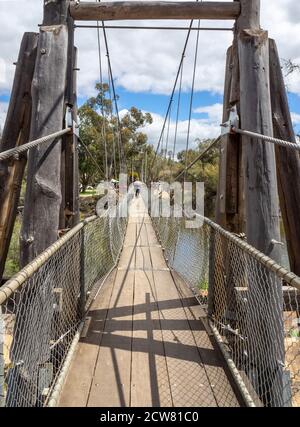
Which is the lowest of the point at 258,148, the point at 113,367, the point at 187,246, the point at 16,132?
the point at 113,367

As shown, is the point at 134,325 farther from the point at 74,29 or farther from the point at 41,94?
the point at 74,29

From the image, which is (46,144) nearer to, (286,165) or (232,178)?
(232,178)

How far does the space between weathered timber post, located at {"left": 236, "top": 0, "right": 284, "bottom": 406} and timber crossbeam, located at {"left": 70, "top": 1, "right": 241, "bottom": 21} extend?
5.2 inches

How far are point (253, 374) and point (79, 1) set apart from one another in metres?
2.14

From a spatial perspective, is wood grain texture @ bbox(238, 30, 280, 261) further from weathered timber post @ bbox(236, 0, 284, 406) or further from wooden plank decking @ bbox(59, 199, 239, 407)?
wooden plank decking @ bbox(59, 199, 239, 407)

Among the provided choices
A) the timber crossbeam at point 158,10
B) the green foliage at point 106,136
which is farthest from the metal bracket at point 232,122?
the green foliage at point 106,136

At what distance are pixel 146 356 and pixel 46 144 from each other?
111 cm

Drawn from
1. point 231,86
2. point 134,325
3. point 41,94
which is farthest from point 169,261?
point 41,94

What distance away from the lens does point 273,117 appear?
2066 mm

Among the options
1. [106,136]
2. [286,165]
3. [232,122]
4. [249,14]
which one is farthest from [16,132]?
[106,136]

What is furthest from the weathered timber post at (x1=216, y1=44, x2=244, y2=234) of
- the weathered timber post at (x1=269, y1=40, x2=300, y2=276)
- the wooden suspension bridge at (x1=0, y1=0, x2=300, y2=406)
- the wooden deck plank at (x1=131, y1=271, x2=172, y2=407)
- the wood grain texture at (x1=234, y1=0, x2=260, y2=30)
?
the wooden deck plank at (x1=131, y1=271, x2=172, y2=407)

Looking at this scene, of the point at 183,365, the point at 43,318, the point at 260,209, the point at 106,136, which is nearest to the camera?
the point at 43,318

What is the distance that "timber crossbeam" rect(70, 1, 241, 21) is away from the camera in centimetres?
203

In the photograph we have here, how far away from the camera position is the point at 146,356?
164 centimetres
